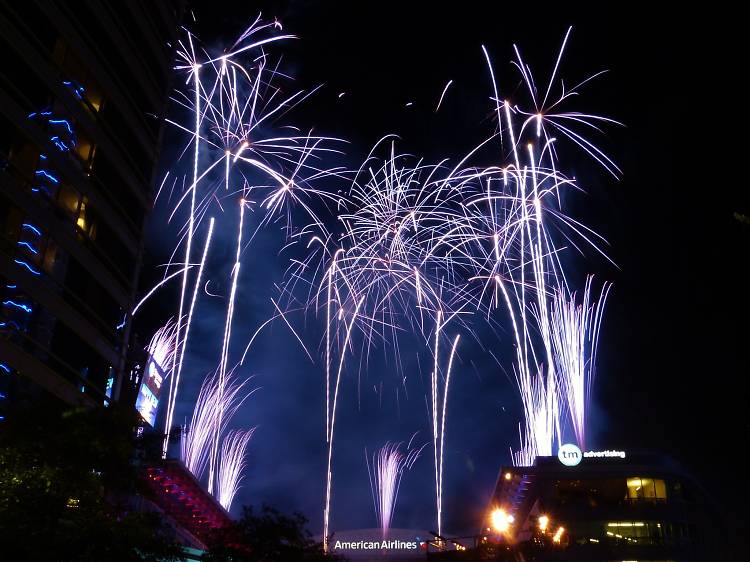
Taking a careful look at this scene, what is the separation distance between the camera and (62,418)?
2145 cm

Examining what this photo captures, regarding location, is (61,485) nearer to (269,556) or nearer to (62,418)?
(62,418)

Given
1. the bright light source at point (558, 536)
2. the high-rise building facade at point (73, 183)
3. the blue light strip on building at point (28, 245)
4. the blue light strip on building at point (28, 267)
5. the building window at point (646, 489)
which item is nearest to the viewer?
the high-rise building facade at point (73, 183)

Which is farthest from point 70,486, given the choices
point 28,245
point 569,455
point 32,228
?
point 569,455

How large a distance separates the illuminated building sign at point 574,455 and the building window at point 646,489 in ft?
7.46

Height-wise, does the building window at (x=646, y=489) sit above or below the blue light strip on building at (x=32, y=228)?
below

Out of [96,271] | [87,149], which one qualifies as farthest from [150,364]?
[87,149]

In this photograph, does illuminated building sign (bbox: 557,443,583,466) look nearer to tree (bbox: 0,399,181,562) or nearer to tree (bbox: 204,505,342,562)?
tree (bbox: 204,505,342,562)

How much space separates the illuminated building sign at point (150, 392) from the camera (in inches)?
1850

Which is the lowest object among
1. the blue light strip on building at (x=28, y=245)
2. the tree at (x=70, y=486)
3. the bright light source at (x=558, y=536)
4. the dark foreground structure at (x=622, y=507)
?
the tree at (x=70, y=486)

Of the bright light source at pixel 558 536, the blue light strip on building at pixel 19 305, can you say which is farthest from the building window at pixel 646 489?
the blue light strip on building at pixel 19 305

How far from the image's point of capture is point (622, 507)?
2489 inches

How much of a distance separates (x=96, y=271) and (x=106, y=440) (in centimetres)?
1628

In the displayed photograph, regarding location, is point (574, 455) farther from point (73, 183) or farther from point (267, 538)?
point (73, 183)

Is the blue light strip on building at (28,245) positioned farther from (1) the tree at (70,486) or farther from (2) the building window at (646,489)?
(2) the building window at (646,489)
